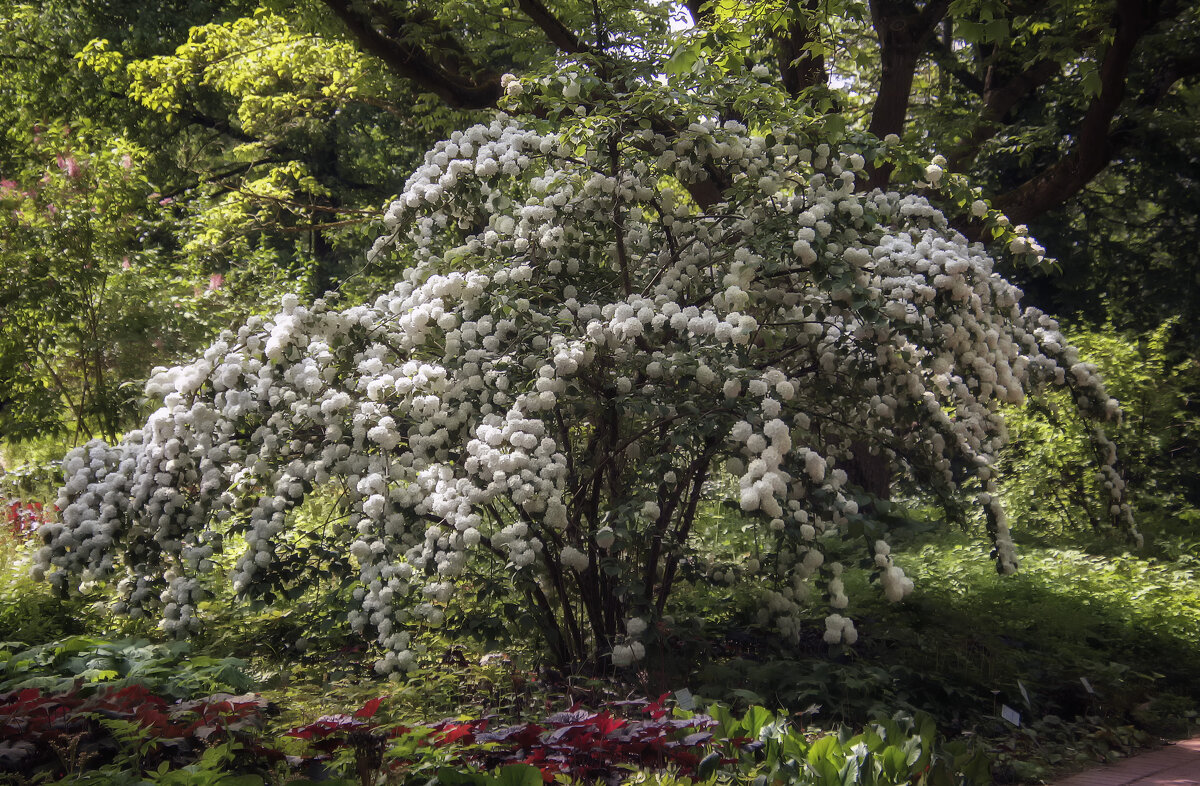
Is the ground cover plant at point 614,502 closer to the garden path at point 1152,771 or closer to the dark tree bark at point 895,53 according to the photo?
the garden path at point 1152,771

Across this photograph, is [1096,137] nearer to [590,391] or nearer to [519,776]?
[590,391]

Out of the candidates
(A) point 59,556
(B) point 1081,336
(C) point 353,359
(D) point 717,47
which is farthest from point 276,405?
(B) point 1081,336

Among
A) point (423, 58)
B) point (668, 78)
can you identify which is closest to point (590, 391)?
point (668, 78)

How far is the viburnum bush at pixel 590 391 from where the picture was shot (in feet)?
13.4

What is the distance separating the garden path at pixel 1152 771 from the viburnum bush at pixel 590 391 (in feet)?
3.37

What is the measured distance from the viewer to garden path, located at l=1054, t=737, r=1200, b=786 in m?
3.94

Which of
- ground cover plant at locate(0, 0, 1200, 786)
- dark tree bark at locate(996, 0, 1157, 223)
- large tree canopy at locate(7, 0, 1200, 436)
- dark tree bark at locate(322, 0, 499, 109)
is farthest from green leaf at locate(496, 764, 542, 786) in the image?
dark tree bark at locate(322, 0, 499, 109)

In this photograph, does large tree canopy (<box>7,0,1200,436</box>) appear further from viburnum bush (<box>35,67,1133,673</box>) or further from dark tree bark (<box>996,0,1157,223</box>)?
viburnum bush (<box>35,67,1133,673</box>)

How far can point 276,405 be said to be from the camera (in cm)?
457

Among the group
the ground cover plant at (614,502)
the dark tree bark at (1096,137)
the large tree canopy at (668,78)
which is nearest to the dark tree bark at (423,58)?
the large tree canopy at (668,78)

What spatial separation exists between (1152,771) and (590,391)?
3.02 meters

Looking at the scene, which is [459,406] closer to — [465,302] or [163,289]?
[465,302]

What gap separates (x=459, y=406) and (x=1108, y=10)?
20.2 ft

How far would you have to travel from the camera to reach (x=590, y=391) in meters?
4.65
